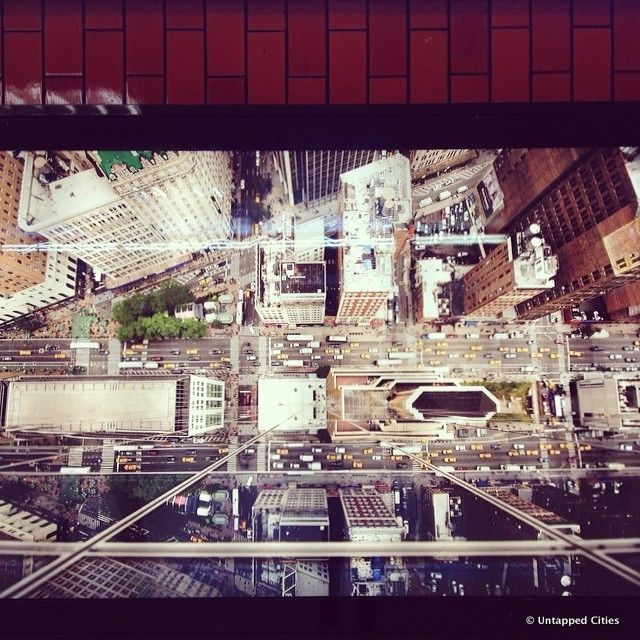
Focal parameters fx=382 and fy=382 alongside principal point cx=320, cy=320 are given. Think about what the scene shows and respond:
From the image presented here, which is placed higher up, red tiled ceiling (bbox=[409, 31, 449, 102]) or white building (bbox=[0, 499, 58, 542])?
red tiled ceiling (bbox=[409, 31, 449, 102])

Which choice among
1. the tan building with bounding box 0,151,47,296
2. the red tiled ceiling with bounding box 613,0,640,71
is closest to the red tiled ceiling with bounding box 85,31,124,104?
the tan building with bounding box 0,151,47,296

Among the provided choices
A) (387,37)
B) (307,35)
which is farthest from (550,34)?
(307,35)

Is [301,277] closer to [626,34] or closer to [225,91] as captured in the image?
[225,91]

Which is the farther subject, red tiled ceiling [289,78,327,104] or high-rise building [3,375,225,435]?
red tiled ceiling [289,78,327,104]

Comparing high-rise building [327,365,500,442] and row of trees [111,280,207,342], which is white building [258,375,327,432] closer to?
high-rise building [327,365,500,442]

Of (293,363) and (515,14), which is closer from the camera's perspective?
(515,14)

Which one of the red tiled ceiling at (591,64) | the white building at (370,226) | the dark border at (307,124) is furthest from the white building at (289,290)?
the red tiled ceiling at (591,64)

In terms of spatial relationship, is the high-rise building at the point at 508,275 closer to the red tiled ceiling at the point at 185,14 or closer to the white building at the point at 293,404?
the white building at the point at 293,404
